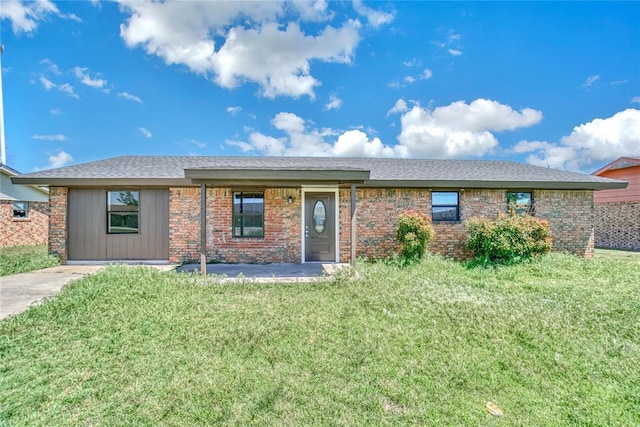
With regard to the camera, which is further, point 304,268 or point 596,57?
point 596,57

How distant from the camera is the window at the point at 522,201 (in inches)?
377

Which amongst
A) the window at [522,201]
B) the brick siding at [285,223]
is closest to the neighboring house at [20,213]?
the brick siding at [285,223]

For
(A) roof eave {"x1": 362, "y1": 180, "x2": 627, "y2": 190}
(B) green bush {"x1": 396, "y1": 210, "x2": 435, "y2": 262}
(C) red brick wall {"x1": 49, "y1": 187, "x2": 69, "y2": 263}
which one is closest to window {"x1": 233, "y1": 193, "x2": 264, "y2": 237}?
(A) roof eave {"x1": 362, "y1": 180, "x2": 627, "y2": 190}

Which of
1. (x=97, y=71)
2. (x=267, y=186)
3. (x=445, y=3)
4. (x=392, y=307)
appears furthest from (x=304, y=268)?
(x=97, y=71)

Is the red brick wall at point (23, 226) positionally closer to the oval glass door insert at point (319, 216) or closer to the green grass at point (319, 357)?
the green grass at point (319, 357)

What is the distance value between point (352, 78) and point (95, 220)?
1091 centimetres

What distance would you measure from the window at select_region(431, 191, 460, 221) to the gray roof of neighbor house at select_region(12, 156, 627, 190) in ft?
1.81

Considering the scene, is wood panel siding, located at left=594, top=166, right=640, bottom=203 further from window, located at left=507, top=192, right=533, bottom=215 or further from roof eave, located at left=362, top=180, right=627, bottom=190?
window, located at left=507, top=192, right=533, bottom=215

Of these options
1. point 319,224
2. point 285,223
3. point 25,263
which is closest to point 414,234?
point 319,224

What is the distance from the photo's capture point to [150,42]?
35.2 feet

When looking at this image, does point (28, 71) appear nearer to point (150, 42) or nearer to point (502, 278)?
point (150, 42)

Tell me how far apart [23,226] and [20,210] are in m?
0.72

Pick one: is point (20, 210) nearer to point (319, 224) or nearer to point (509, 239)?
point (319, 224)

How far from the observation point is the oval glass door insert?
909 centimetres
